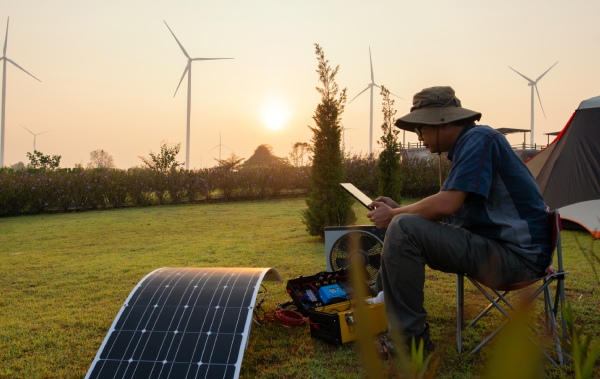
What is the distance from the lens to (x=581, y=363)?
47 centimetres

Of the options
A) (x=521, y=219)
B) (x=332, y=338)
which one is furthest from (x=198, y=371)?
(x=521, y=219)

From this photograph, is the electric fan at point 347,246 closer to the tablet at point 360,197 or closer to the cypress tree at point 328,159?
the tablet at point 360,197

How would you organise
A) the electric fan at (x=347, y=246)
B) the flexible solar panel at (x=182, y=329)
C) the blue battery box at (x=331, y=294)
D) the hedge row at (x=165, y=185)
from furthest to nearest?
the hedge row at (x=165, y=185) → the electric fan at (x=347, y=246) → the blue battery box at (x=331, y=294) → the flexible solar panel at (x=182, y=329)

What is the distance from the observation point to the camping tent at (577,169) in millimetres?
7680

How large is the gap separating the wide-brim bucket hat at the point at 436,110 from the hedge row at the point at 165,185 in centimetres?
1294

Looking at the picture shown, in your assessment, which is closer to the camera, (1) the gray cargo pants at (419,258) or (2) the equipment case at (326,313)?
(1) the gray cargo pants at (419,258)

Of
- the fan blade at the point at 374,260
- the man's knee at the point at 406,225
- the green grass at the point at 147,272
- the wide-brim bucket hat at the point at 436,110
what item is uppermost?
the wide-brim bucket hat at the point at 436,110

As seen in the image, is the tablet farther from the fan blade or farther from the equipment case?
the fan blade

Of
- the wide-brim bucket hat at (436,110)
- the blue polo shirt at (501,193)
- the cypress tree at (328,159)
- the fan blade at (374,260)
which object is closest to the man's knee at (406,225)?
the blue polo shirt at (501,193)

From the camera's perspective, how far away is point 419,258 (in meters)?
2.93

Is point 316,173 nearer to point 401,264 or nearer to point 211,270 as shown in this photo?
point 211,270

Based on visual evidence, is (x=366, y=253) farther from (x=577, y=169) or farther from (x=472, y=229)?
(x=577, y=169)

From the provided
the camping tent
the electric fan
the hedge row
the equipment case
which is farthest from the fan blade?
the hedge row

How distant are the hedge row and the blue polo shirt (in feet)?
43.7
